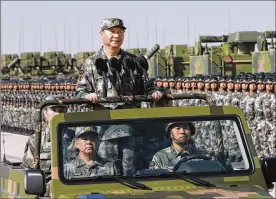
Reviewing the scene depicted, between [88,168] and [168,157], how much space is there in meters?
0.51

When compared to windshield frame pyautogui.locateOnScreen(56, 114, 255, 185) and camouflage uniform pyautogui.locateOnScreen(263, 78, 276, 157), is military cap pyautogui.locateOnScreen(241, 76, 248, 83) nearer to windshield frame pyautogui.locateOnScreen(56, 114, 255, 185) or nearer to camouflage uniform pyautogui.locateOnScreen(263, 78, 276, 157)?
camouflage uniform pyautogui.locateOnScreen(263, 78, 276, 157)

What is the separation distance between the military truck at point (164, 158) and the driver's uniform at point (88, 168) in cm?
2

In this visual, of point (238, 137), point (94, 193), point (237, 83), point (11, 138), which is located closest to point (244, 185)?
point (238, 137)

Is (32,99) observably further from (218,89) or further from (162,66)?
(218,89)

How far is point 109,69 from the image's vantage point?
898 cm

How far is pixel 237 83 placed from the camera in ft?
71.4

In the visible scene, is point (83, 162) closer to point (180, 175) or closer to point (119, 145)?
point (119, 145)

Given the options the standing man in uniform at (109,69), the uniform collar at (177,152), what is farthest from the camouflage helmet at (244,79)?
the uniform collar at (177,152)

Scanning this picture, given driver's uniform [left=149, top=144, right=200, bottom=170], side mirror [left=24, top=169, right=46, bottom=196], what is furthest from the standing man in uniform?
side mirror [left=24, top=169, right=46, bottom=196]

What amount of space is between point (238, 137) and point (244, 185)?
0.45 meters

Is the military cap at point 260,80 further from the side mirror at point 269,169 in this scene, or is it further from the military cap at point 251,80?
the side mirror at point 269,169

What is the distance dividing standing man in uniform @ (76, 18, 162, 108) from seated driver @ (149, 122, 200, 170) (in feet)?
4.12

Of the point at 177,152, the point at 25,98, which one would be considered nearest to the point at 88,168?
the point at 177,152

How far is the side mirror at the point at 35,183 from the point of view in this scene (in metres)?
6.92
